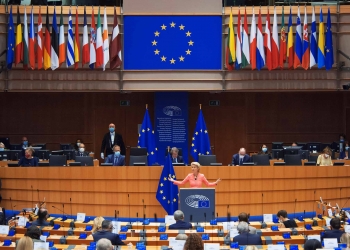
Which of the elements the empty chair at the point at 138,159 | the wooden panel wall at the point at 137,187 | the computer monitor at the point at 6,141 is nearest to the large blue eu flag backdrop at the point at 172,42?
the computer monitor at the point at 6,141

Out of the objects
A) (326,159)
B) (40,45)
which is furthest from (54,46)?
(326,159)

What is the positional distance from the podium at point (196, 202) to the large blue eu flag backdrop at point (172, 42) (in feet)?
26.0

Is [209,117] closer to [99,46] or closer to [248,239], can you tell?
[99,46]

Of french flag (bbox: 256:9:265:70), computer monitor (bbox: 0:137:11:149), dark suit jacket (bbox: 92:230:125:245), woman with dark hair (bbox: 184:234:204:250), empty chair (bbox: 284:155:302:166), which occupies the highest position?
french flag (bbox: 256:9:265:70)

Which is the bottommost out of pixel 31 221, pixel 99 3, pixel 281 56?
pixel 31 221

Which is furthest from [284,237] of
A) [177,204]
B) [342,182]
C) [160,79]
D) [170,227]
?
[160,79]

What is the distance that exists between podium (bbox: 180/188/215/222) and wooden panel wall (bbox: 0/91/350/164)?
30.9ft

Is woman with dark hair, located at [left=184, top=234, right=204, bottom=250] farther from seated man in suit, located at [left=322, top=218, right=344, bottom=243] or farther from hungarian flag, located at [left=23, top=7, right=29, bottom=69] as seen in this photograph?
hungarian flag, located at [left=23, top=7, right=29, bottom=69]

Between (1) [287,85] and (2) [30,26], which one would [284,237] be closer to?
(1) [287,85]

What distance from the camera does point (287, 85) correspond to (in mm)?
22359

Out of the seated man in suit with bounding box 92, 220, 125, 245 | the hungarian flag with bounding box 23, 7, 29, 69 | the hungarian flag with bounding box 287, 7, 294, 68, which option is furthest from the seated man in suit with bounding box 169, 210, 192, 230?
the hungarian flag with bounding box 23, 7, 29, 69

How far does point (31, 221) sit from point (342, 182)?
7.96 metres

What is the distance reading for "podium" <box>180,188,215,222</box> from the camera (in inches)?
585

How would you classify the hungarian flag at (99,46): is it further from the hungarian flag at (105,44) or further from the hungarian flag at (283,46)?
the hungarian flag at (283,46)
